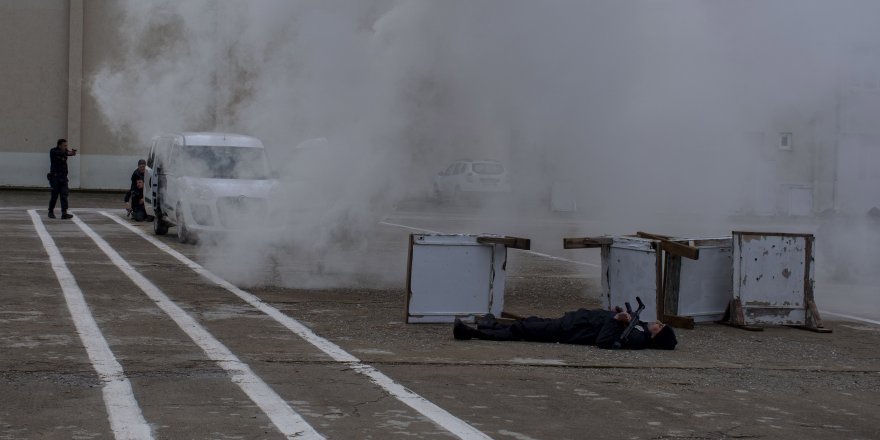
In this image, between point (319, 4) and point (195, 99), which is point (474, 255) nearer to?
point (319, 4)

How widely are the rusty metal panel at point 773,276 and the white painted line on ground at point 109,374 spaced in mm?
6317

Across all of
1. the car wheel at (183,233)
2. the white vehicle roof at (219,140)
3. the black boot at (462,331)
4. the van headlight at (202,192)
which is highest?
the white vehicle roof at (219,140)

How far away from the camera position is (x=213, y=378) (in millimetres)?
7773

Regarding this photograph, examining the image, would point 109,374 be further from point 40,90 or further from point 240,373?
point 40,90

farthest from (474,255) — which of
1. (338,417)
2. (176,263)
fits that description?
(176,263)

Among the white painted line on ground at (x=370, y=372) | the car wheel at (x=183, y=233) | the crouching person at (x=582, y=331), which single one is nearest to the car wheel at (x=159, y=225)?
the car wheel at (x=183, y=233)

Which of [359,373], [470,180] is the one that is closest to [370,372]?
[359,373]

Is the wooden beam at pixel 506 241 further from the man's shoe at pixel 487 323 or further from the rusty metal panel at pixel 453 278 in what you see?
the man's shoe at pixel 487 323

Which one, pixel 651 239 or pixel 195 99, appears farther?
pixel 195 99

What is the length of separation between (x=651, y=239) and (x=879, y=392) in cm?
375

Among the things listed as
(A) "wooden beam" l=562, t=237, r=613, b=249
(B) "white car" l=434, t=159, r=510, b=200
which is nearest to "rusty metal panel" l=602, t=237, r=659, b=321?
(A) "wooden beam" l=562, t=237, r=613, b=249

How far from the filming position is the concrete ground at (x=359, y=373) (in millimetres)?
6598

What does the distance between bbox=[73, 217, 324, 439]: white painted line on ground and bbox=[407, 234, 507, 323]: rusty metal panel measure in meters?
2.14

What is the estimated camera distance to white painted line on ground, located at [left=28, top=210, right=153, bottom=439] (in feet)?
20.6
